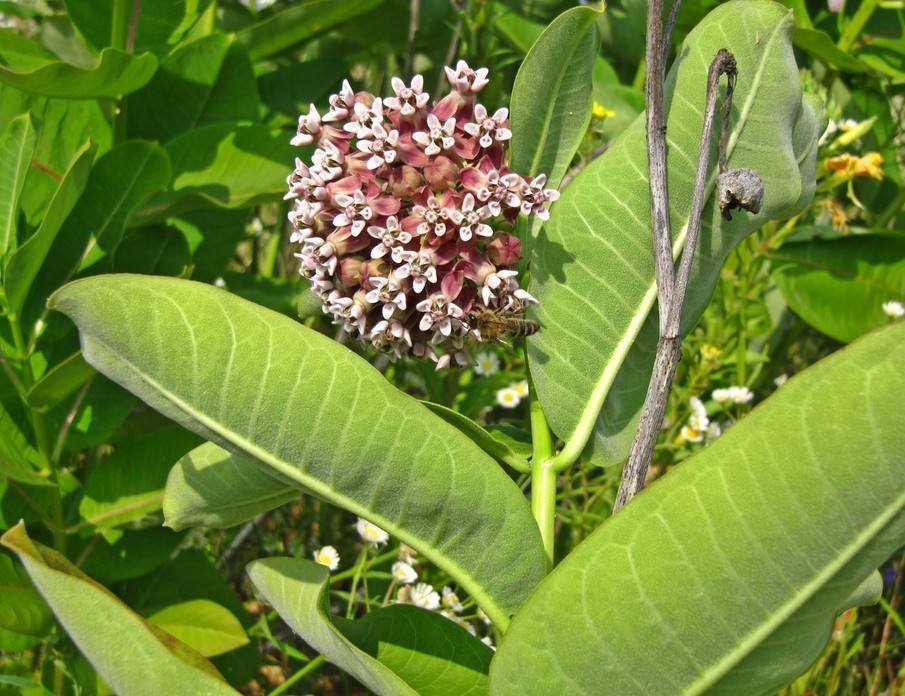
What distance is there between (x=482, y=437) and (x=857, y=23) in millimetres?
1786

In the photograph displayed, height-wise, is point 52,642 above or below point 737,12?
Result: below

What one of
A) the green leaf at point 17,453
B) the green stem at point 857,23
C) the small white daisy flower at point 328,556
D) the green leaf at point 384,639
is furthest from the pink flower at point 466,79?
the green stem at point 857,23

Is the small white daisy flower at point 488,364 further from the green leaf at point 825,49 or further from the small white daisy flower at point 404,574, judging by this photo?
the green leaf at point 825,49

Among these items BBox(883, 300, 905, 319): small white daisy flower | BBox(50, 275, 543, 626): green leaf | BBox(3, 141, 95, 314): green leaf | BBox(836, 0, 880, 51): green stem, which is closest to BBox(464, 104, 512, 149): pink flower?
BBox(50, 275, 543, 626): green leaf

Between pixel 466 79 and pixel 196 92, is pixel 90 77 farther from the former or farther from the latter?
pixel 466 79

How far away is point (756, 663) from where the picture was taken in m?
0.80

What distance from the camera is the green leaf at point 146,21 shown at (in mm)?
1754

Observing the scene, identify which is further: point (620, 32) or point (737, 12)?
point (620, 32)

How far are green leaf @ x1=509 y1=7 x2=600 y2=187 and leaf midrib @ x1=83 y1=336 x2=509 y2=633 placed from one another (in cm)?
39

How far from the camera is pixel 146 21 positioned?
1791mm

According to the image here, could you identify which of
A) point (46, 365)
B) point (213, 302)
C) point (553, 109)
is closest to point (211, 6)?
point (46, 365)

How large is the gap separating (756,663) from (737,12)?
604 millimetres

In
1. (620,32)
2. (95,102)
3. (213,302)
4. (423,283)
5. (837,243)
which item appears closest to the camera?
(213,302)

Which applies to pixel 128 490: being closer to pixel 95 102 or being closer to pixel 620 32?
pixel 95 102
